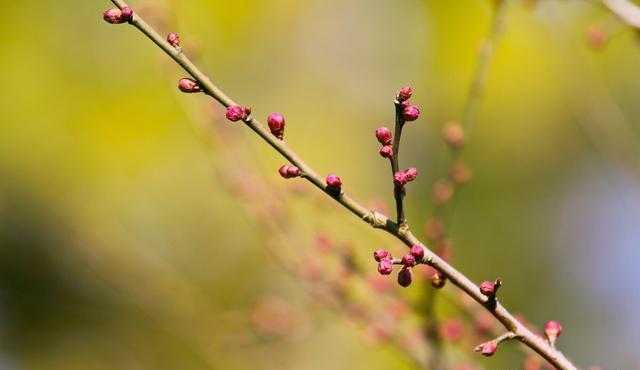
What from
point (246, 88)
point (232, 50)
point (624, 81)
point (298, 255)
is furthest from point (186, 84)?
point (232, 50)

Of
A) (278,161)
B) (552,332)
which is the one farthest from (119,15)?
(278,161)

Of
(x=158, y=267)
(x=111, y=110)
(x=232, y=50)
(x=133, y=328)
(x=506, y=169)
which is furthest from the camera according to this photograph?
(x=232, y=50)

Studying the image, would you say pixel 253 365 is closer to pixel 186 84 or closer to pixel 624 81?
pixel 186 84

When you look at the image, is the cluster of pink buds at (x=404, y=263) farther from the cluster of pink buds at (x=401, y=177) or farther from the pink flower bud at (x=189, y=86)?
the pink flower bud at (x=189, y=86)

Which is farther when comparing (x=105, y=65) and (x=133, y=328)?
(x=105, y=65)

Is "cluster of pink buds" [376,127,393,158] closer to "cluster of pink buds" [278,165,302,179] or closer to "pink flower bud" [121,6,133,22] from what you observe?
"cluster of pink buds" [278,165,302,179]

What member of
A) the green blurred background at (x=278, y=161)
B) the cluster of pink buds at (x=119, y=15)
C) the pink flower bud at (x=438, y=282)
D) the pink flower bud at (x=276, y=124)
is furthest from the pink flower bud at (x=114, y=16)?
the green blurred background at (x=278, y=161)
